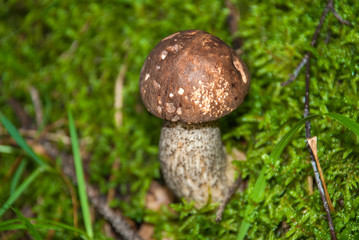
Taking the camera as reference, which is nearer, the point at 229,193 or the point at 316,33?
the point at 316,33

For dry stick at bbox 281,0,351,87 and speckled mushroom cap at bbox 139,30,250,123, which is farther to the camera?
dry stick at bbox 281,0,351,87

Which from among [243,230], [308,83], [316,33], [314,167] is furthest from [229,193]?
[316,33]

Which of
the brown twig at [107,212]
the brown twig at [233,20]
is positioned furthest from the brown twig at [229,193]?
the brown twig at [233,20]

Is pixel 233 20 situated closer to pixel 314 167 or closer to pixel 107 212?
pixel 314 167

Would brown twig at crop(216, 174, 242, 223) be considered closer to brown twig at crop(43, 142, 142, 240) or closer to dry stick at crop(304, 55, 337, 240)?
dry stick at crop(304, 55, 337, 240)

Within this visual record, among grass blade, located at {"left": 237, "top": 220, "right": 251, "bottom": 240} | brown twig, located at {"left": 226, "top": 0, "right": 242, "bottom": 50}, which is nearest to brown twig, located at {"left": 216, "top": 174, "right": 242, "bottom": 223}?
grass blade, located at {"left": 237, "top": 220, "right": 251, "bottom": 240}

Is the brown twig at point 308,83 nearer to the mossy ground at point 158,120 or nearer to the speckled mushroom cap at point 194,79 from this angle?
the mossy ground at point 158,120

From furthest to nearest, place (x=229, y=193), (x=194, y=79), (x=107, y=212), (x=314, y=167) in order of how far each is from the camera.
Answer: (x=107, y=212)
(x=229, y=193)
(x=314, y=167)
(x=194, y=79)
